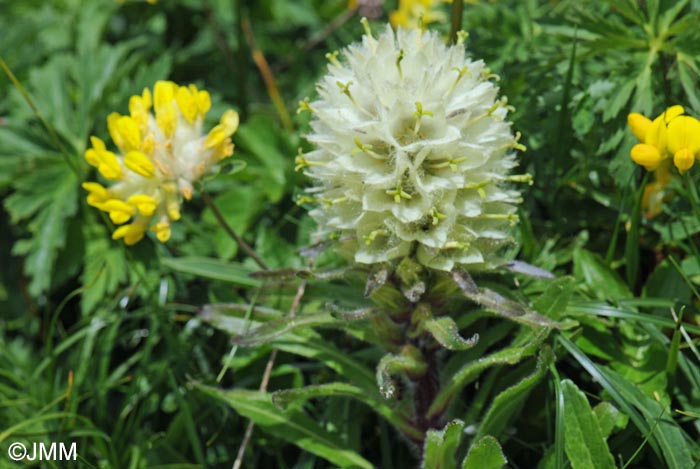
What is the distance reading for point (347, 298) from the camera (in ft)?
7.02

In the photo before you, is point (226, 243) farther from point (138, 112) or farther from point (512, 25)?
point (512, 25)

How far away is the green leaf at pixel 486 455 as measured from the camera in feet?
5.58

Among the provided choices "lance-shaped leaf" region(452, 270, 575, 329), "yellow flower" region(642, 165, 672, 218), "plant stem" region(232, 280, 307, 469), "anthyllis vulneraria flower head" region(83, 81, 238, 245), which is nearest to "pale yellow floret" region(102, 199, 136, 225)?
"anthyllis vulneraria flower head" region(83, 81, 238, 245)

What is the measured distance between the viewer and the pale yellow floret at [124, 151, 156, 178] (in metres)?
2.07

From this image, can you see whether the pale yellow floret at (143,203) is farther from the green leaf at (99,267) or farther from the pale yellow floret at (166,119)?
the green leaf at (99,267)

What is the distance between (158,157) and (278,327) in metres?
0.56

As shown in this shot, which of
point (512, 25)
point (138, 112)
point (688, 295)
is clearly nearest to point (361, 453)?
point (688, 295)

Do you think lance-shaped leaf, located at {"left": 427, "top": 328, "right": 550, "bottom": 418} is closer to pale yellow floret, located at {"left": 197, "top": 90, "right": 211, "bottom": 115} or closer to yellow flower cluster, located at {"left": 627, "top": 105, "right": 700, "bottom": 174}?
yellow flower cluster, located at {"left": 627, "top": 105, "right": 700, "bottom": 174}

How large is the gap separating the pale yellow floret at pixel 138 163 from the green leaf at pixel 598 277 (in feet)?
3.74

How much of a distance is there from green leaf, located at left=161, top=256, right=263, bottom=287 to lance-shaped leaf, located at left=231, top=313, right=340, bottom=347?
434 mm

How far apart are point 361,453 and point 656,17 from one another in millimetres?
1425

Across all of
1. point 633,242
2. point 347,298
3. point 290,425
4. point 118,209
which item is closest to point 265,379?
point 290,425

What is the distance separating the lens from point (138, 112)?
214 cm

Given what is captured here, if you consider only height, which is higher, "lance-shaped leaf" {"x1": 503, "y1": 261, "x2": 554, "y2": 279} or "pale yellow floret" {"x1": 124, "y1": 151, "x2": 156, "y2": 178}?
"pale yellow floret" {"x1": 124, "y1": 151, "x2": 156, "y2": 178}
